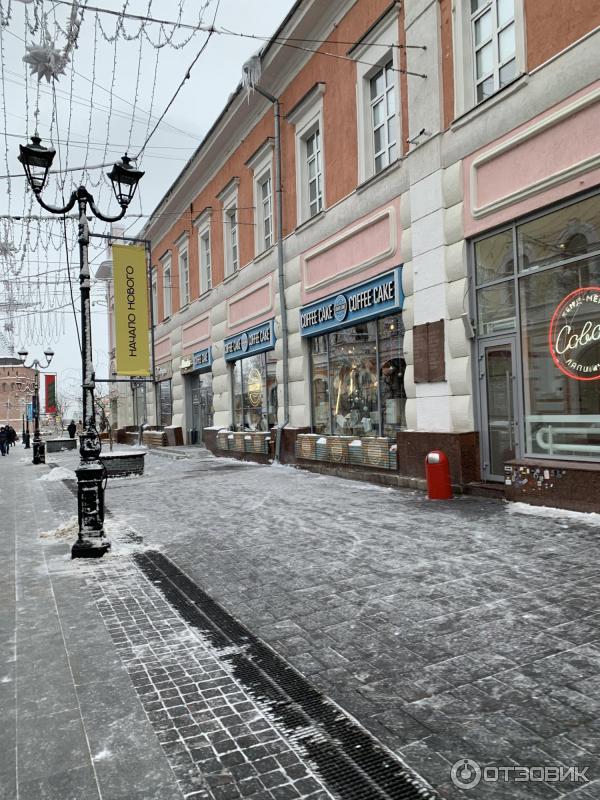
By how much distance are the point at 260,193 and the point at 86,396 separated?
1222 centimetres

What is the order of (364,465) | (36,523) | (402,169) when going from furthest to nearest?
(364,465)
(402,169)
(36,523)

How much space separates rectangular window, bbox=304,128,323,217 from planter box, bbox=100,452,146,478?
7539mm

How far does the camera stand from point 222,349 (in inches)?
798

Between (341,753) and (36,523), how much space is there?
7430 millimetres

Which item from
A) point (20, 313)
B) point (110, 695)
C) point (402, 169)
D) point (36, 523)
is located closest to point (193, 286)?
point (20, 313)

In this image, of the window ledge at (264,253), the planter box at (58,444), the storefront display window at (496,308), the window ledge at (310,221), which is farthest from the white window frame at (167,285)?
the storefront display window at (496,308)

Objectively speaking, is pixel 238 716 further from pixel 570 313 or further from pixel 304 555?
pixel 570 313

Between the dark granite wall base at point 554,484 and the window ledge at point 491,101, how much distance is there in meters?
5.21

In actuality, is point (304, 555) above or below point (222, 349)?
below

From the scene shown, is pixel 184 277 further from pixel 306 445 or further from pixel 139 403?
pixel 306 445

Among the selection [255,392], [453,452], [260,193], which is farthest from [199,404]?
[453,452]

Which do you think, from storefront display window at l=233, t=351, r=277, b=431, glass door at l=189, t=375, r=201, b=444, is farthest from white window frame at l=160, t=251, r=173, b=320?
storefront display window at l=233, t=351, r=277, b=431

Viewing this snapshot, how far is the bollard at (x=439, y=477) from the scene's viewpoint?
8.84 m

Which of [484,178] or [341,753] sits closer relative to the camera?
[341,753]
